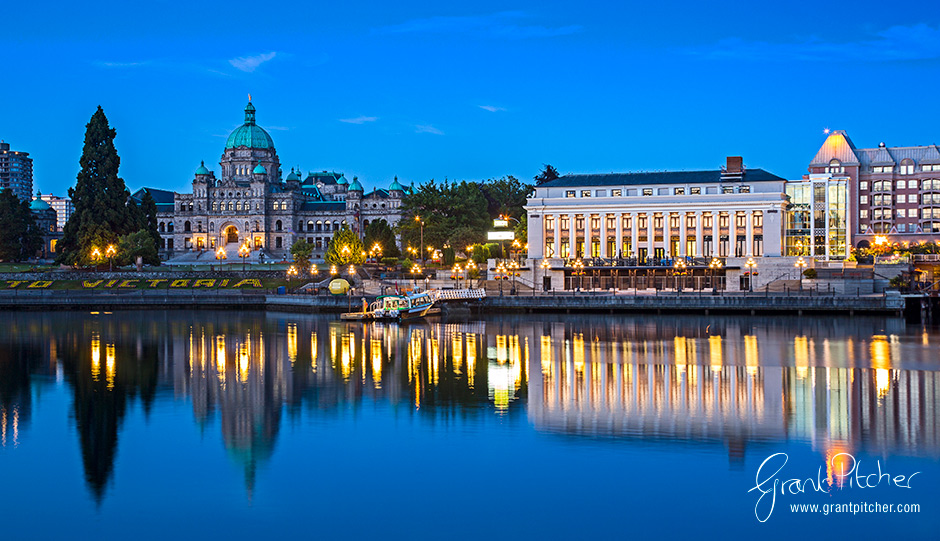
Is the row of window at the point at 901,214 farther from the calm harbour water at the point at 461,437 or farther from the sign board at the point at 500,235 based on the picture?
the calm harbour water at the point at 461,437

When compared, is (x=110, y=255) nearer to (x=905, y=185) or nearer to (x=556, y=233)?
(x=556, y=233)

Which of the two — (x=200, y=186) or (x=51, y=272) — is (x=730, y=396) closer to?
(x=51, y=272)

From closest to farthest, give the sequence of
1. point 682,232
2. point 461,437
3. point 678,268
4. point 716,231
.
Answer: point 461,437 < point 678,268 < point 716,231 < point 682,232

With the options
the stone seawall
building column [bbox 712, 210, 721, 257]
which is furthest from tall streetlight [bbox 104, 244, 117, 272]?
building column [bbox 712, 210, 721, 257]

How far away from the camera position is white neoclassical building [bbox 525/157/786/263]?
9425 cm

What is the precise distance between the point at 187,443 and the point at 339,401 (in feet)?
25.7

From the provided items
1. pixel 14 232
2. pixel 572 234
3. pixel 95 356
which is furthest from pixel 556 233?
pixel 14 232

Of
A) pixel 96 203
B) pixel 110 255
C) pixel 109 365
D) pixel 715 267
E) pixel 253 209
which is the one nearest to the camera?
pixel 109 365

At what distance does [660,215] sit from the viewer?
97.9 metres

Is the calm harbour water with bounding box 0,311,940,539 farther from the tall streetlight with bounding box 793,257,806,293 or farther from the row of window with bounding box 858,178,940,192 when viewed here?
the row of window with bounding box 858,178,940,192

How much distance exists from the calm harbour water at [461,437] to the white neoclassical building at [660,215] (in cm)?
4258

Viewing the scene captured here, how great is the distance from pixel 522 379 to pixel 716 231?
61.7 meters

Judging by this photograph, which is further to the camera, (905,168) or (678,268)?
(905,168)

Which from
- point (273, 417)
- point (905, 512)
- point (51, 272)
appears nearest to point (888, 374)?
point (905, 512)
